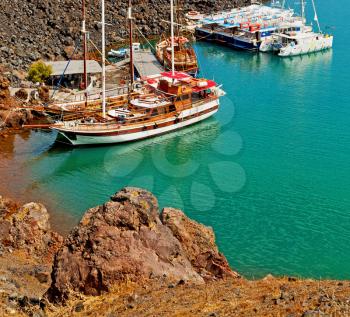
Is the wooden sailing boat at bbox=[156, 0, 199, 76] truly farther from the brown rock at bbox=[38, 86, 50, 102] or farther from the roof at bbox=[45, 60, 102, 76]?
the brown rock at bbox=[38, 86, 50, 102]

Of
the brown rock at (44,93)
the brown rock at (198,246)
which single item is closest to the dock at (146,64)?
the brown rock at (44,93)

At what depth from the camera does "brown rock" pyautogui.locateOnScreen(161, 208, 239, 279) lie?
24.7m

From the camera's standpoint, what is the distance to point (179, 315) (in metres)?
17.5

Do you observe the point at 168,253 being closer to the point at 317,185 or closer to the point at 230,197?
the point at 230,197

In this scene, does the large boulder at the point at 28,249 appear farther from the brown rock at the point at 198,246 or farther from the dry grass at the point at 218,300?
the brown rock at the point at 198,246

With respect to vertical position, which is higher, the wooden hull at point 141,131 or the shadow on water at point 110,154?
the wooden hull at point 141,131

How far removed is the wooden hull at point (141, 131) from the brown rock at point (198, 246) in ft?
85.5

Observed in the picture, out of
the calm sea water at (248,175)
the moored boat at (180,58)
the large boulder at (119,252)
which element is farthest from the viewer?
the moored boat at (180,58)

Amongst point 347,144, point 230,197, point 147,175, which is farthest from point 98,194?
point 347,144

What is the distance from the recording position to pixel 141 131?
53.8 meters

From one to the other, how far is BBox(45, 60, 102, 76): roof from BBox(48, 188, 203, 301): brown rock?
44319mm

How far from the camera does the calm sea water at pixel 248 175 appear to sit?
35.0 metres

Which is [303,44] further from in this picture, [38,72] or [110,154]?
[110,154]

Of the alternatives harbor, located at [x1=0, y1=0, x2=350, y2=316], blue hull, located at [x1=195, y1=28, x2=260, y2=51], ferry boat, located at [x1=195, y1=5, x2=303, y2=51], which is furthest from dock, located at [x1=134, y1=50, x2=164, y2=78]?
ferry boat, located at [x1=195, y1=5, x2=303, y2=51]
